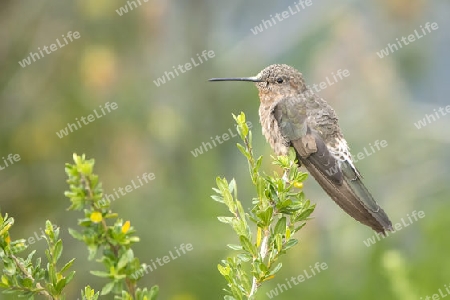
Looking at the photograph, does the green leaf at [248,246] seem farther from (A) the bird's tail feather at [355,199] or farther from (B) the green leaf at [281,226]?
(A) the bird's tail feather at [355,199]

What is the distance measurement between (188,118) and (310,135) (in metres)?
2.03

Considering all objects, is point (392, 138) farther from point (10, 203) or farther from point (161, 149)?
point (10, 203)

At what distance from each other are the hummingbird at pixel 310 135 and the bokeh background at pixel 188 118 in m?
0.92

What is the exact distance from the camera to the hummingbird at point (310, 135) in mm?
3434

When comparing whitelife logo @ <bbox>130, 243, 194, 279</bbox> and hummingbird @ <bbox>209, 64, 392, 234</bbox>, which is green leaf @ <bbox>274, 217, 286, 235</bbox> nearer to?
hummingbird @ <bbox>209, 64, 392, 234</bbox>

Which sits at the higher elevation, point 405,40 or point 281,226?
point 405,40

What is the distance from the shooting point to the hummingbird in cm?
343

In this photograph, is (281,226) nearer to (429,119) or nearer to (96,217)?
(96,217)

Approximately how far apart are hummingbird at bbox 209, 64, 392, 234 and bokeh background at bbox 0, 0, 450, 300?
92cm

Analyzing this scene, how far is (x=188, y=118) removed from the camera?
5.74 metres

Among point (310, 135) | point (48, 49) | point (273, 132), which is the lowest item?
point (310, 135)

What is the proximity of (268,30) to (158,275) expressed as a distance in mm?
2644

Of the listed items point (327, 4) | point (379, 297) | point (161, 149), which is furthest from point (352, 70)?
point (379, 297)

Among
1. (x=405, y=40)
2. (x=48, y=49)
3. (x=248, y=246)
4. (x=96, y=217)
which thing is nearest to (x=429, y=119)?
(x=405, y=40)
